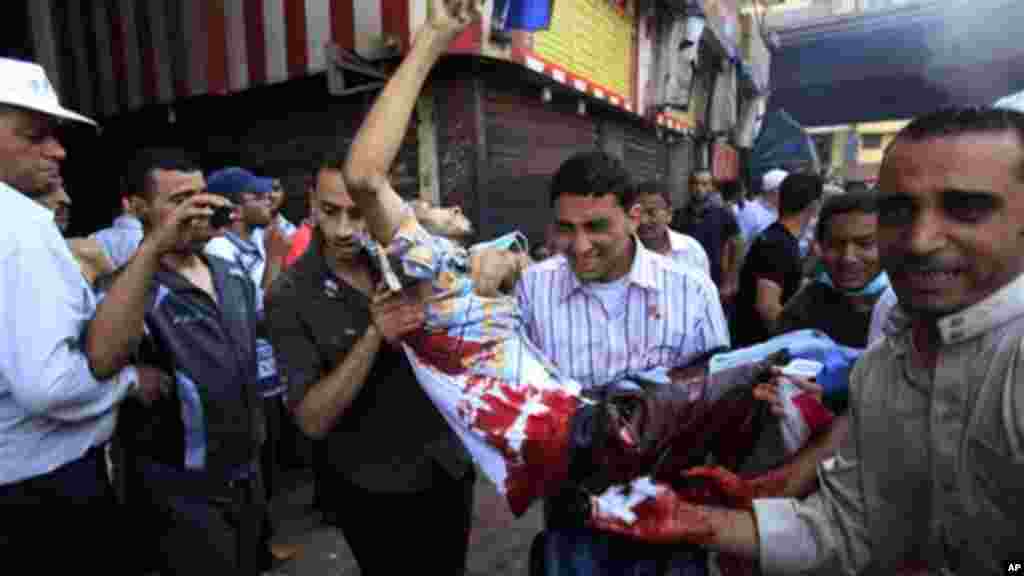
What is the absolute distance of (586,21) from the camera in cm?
600

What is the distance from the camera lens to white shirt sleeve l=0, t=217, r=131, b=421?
1348 millimetres

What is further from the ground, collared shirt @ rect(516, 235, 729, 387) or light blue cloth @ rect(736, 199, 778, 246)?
light blue cloth @ rect(736, 199, 778, 246)

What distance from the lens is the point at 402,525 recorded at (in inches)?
69.6

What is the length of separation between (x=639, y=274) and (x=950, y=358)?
2.77 ft

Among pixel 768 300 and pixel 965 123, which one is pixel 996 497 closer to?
pixel 965 123

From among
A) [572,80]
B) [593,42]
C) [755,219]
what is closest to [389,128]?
[572,80]

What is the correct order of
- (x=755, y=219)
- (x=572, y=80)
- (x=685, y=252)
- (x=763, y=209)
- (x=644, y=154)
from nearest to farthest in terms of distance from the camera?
(x=685, y=252) → (x=572, y=80) → (x=755, y=219) → (x=763, y=209) → (x=644, y=154)

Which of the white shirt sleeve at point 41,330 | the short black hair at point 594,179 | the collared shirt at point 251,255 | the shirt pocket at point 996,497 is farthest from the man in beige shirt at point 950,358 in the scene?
the collared shirt at point 251,255

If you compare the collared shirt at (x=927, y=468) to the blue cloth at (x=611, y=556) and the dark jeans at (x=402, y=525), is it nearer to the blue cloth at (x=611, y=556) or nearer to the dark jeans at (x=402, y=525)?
the blue cloth at (x=611, y=556)

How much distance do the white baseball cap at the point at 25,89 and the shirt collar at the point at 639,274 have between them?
1.43 metres

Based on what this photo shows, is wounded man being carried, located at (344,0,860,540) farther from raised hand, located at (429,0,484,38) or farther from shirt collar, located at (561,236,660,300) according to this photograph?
shirt collar, located at (561,236,660,300)

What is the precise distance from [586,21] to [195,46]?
370cm

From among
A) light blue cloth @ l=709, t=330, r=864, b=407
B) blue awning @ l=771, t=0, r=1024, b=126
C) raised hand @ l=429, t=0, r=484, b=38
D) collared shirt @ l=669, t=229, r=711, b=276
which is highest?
blue awning @ l=771, t=0, r=1024, b=126

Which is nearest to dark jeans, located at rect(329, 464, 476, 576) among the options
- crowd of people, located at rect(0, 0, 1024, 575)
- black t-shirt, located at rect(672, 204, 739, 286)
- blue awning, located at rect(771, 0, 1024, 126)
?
crowd of people, located at rect(0, 0, 1024, 575)
